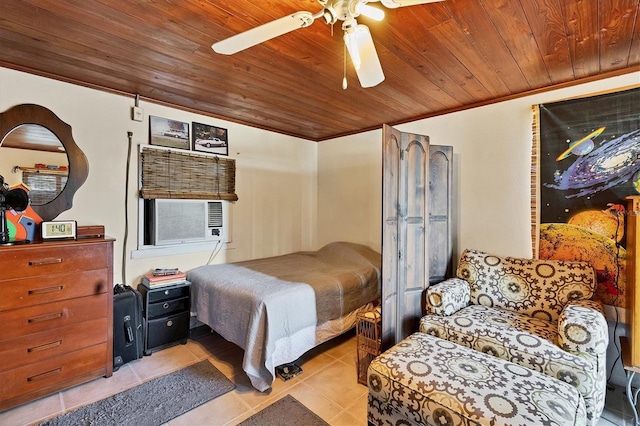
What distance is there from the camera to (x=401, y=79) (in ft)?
7.33

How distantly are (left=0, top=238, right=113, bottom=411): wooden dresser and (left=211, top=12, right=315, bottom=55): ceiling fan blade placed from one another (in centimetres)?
172

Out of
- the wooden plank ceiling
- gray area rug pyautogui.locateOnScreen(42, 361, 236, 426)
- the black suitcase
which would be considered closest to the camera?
the wooden plank ceiling

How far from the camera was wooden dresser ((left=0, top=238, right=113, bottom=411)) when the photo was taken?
1.76m

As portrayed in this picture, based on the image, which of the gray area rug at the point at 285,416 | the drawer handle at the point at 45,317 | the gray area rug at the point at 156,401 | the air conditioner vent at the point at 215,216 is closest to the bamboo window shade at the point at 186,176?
the air conditioner vent at the point at 215,216

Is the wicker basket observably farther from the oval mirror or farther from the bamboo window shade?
the oval mirror

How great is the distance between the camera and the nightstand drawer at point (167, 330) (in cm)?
250

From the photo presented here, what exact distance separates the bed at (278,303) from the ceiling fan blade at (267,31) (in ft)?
5.10

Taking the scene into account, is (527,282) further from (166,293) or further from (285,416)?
(166,293)

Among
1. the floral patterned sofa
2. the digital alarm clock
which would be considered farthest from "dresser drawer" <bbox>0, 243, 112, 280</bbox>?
the floral patterned sofa

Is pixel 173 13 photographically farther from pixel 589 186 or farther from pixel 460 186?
pixel 589 186

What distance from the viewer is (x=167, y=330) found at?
2.59m

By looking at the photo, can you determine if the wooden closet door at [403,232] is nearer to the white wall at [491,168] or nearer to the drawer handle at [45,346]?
the white wall at [491,168]

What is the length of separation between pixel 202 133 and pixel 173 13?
170 cm

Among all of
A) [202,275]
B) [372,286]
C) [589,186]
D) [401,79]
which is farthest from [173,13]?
[589,186]
